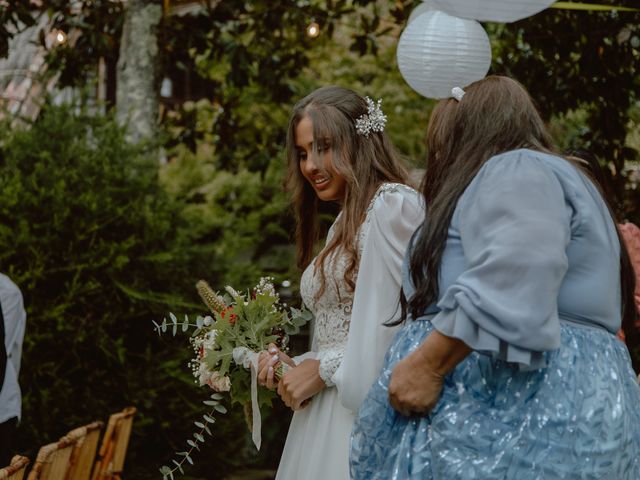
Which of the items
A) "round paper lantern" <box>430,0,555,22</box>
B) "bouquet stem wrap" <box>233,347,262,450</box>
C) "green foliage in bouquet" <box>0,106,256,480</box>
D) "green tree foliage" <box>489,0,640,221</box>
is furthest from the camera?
"green tree foliage" <box>489,0,640,221</box>

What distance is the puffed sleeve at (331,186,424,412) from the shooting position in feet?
9.81

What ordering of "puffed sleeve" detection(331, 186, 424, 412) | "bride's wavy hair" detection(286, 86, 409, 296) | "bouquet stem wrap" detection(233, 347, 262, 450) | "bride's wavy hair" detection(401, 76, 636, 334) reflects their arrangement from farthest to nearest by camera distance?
"bouquet stem wrap" detection(233, 347, 262, 450), "bride's wavy hair" detection(286, 86, 409, 296), "puffed sleeve" detection(331, 186, 424, 412), "bride's wavy hair" detection(401, 76, 636, 334)

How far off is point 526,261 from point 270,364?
143cm

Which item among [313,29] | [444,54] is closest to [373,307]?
[444,54]

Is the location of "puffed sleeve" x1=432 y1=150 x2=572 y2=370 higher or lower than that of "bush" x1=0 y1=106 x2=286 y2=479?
higher

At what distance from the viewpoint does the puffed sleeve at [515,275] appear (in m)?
2.16

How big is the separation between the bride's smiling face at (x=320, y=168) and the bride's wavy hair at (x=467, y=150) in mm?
941

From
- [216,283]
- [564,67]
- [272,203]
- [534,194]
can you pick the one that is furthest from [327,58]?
[534,194]

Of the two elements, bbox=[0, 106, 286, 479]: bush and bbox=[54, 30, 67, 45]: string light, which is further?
bbox=[54, 30, 67, 45]: string light

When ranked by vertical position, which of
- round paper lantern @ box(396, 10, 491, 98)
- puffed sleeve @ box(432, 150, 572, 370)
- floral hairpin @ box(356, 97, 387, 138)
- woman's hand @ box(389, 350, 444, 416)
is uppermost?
round paper lantern @ box(396, 10, 491, 98)

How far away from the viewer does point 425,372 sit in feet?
7.53

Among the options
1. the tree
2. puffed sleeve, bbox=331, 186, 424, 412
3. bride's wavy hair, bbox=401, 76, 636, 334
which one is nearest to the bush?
the tree

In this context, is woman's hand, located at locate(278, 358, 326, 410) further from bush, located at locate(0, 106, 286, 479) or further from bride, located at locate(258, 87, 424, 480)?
bush, located at locate(0, 106, 286, 479)

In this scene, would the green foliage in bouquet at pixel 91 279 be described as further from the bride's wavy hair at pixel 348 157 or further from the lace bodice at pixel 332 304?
the lace bodice at pixel 332 304
